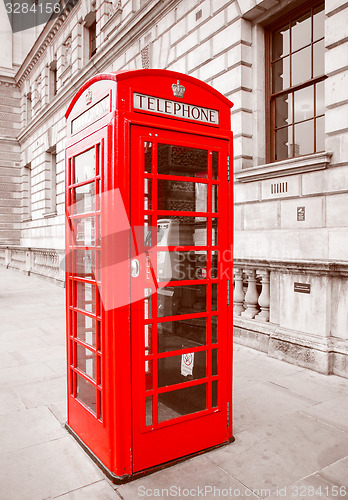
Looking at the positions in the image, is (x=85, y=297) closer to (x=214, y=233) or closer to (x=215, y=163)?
(x=214, y=233)

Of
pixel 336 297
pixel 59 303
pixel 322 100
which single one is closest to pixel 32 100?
pixel 59 303

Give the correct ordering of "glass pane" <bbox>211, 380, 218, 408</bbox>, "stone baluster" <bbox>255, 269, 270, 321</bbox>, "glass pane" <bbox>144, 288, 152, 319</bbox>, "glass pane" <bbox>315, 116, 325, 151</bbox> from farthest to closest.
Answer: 1. "glass pane" <bbox>315, 116, 325, 151</bbox>
2. "stone baluster" <bbox>255, 269, 270, 321</bbox>
3. "glass pane" <bbox>211, 380, 218, 408</bbox>
4. "glass pane" <bbox>144, 288, 152, 319</bbox>

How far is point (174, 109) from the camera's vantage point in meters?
2.62

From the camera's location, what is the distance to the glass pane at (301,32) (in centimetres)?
672

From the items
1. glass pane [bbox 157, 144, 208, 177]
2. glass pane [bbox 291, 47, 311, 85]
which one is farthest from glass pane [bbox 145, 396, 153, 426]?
glass pane [bbox 291, 47, 311, 85]

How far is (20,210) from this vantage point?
24.1 meters

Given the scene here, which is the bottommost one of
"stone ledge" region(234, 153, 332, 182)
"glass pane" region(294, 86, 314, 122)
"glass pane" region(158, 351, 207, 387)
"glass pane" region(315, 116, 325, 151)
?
"glass pane" region(158, 351, 207, 387)

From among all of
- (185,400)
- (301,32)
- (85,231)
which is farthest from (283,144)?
(185,400)

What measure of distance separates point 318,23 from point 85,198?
5828 millimetres

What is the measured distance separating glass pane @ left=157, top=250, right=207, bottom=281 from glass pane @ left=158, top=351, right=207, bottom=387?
0.57 m

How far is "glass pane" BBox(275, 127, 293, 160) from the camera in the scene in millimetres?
7170

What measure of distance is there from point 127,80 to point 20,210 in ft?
77.4

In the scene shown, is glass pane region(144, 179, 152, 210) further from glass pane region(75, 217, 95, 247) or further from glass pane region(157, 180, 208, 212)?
glass pane region(75, 217, 95, 247)

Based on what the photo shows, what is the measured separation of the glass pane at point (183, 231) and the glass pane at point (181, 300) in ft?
1.05
